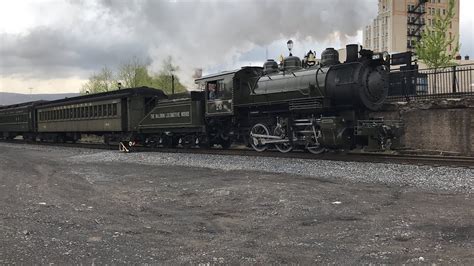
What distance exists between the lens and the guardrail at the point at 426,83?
18594 millimetres

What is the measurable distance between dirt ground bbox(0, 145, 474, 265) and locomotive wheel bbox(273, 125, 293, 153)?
5.59 meters

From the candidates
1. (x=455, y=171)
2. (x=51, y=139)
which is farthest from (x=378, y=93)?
(x=51, y=139)

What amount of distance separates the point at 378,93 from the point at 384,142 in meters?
1.98

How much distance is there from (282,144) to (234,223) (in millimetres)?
10154

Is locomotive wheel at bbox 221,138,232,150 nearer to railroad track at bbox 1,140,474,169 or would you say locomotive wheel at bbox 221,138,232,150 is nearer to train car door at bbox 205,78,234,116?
railroad track at bbox 1,140,474,169

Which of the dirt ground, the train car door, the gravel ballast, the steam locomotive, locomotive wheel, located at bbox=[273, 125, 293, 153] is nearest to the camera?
the dirt ground

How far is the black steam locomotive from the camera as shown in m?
14.6

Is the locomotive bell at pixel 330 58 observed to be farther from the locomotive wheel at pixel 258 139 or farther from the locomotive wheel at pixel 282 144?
the locomotive wheel at pixel 258 139

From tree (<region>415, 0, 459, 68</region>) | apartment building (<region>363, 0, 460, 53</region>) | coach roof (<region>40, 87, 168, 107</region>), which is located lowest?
coach roof (<region>40, 87, 168, 107</region>)

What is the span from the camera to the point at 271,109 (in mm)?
17078

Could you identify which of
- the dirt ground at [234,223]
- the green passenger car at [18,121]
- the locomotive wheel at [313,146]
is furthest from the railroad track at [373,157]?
the green passenger car at [18,121]

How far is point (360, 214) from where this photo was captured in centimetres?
692

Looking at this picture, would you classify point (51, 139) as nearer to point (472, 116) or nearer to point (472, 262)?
point (472, 116)

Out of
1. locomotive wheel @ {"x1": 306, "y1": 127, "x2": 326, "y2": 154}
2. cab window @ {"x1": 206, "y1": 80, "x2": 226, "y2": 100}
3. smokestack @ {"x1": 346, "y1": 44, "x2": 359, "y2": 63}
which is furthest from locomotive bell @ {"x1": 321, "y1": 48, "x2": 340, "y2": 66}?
cab window @ {"x1": 206, "y1": 80, "x2": 226, "y2": 100}
